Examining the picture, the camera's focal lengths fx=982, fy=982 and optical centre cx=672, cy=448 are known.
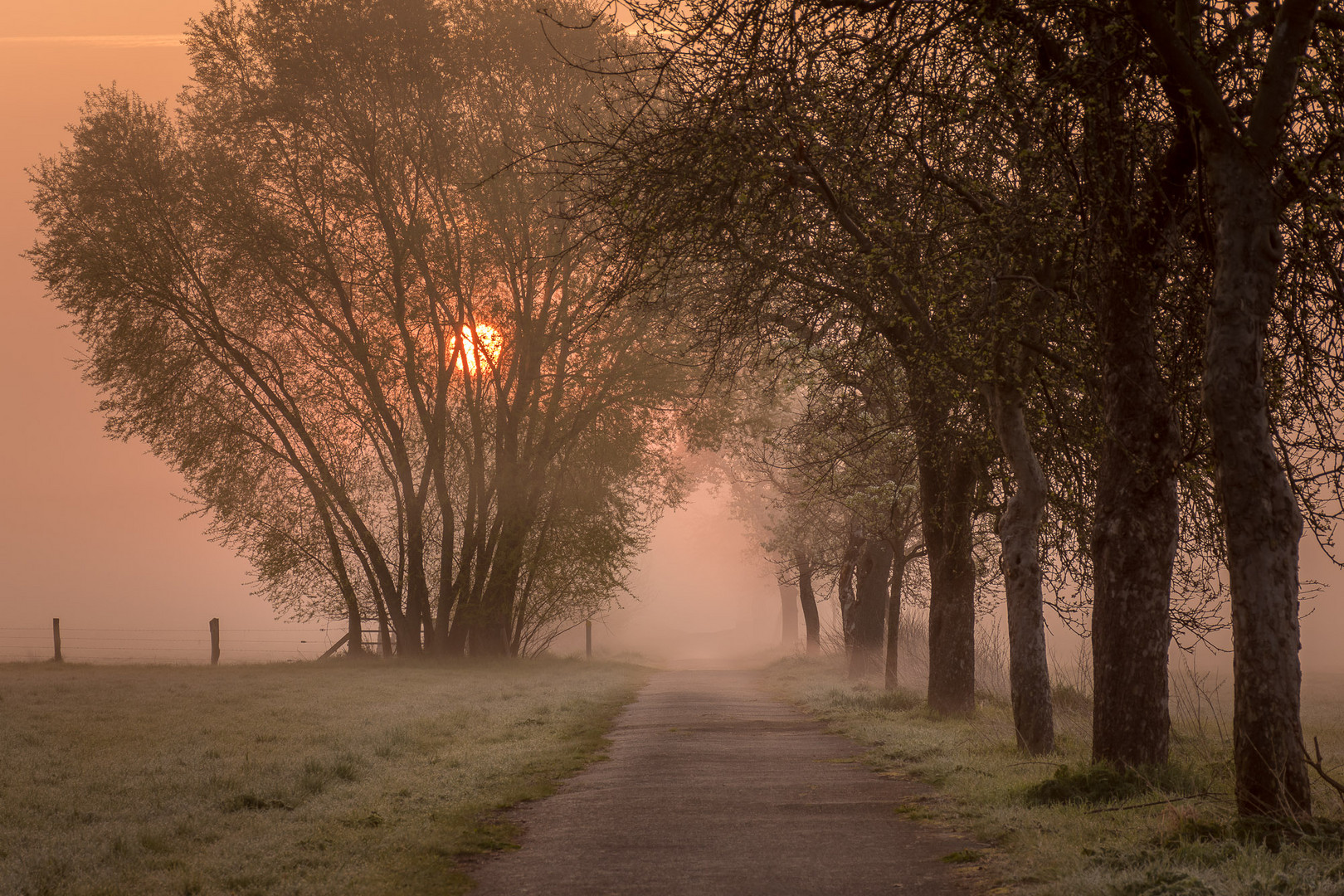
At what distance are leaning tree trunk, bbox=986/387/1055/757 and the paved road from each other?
6.08 ft

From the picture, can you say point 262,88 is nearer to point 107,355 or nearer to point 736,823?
point 107,355

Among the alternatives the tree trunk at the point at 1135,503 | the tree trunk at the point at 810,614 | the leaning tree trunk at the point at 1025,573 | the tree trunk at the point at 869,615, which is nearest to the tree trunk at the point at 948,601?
the leaning tree trunk at the point at 1025,573

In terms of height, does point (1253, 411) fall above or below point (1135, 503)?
above

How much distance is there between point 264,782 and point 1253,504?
319 inches

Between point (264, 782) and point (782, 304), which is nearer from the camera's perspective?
point (264, 782)

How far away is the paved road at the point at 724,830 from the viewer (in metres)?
5.79

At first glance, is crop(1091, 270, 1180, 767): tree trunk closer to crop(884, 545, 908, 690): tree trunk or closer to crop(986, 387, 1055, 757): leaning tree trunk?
crop(986, 387, 1055, 757): leaning tree trunk

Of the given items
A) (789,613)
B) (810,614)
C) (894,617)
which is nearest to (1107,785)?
(894,617)

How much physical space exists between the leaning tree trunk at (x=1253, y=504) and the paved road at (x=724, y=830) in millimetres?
1969

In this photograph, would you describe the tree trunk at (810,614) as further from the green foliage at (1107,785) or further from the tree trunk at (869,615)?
the green foliage at (1107,785)

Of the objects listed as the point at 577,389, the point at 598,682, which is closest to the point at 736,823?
the point at 598,682

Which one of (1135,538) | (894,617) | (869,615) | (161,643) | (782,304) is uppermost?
(782,304)

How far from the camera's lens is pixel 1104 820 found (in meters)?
6.71

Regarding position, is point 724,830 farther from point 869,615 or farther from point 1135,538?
point 869,615
